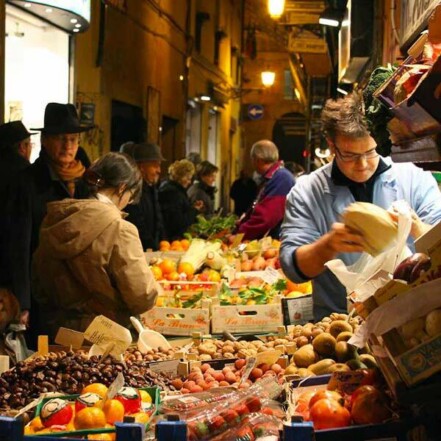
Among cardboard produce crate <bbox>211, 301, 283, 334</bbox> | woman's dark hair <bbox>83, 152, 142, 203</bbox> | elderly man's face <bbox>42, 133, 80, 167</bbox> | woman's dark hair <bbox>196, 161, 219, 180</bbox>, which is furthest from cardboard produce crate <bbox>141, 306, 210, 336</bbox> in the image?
woman's dark hair <bbox>196, 161, 219, 180</bbox>

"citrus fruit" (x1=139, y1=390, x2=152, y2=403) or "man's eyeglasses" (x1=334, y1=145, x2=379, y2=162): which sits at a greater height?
"man's eyeglasses" (x1=334, y1=145, x2=379, y2=162)

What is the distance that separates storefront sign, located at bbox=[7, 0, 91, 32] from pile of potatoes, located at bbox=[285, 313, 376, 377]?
5.43 metres

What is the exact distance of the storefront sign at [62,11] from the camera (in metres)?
8.47

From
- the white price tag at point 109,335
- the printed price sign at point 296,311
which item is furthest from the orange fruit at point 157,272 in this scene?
the white price tag at point 109,335

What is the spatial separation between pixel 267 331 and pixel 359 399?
3.17 metres

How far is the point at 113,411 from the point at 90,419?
119mm

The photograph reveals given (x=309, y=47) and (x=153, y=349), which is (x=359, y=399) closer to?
(x=153, y=349)

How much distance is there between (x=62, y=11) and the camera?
29.1 ft

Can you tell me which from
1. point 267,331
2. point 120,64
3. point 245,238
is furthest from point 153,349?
point 120,64

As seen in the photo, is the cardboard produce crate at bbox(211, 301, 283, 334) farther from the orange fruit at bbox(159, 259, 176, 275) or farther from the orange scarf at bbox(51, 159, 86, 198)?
the orange fruit at bbox(159, 259, 176, 275)

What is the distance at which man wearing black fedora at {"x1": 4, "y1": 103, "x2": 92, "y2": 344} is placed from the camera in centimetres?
618

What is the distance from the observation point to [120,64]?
14.2 meters

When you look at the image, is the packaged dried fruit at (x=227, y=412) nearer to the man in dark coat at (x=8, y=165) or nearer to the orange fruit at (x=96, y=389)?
the orange fruit at (x=96, y=389)

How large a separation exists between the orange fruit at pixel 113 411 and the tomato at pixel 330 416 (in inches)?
31.1
